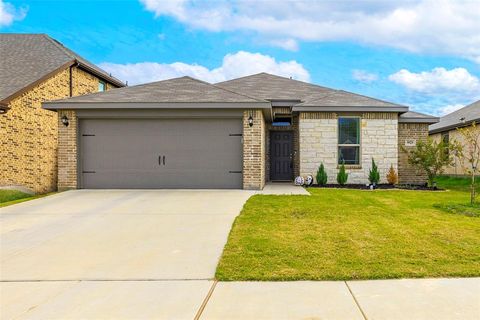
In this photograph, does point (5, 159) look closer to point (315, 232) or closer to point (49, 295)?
point (49, 295)

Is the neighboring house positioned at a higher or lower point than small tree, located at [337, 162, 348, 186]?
higher

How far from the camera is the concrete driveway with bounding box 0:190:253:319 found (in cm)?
329

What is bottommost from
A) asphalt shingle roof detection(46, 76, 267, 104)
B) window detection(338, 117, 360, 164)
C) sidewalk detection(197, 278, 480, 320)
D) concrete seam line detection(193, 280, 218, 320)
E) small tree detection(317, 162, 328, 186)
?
concrete seam line detection(193, 280, 218, 320)

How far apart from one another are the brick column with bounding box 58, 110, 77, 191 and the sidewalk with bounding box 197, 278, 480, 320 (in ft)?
30.5

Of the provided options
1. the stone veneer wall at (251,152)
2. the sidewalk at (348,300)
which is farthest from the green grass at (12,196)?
the sidewalk at (348,300)

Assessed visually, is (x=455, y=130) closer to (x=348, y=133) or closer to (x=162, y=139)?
(x=348, y=133)

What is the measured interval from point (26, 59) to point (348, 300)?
1768 centimetres

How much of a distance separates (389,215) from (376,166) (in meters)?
6.61

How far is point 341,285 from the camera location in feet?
11.9

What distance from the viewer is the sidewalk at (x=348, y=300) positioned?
3021 mm

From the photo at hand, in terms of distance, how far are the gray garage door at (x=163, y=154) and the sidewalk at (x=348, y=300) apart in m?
7.76

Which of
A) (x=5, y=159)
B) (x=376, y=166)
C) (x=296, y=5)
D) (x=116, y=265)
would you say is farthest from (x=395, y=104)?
(x=5, y=159)

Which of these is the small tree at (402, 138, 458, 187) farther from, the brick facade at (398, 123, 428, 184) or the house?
the house

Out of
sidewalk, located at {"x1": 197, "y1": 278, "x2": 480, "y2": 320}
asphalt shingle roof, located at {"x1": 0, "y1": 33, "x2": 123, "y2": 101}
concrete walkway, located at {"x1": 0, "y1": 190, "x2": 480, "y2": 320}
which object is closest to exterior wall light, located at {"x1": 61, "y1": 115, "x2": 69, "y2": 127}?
asphalt shingle roof, located at {"x1": 0, "y1": 33, "x2": 123, "y2": 101}
